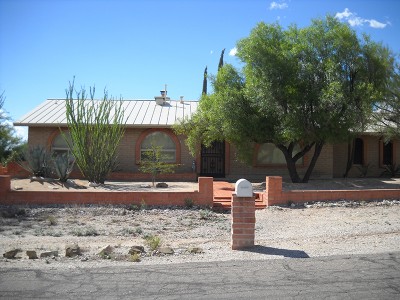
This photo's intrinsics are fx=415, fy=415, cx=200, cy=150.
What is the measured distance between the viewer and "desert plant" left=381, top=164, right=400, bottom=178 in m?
22.4

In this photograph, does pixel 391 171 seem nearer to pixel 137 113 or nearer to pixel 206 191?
pixel 206 191

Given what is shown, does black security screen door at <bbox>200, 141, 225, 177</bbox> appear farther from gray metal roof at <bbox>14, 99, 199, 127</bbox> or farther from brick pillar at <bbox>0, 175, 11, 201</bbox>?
brick pillar at <bbox>0, 175, 11, 201</bbox>

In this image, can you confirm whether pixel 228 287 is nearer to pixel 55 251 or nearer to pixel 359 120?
pixel 55 251

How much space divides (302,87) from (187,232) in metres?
8.22

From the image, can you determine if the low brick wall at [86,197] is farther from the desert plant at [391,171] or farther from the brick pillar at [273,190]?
the desert plant at [391,171]

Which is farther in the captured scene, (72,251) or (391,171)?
(391,171)

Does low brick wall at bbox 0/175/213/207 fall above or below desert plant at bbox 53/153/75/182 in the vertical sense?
below

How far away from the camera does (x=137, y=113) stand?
22.0m

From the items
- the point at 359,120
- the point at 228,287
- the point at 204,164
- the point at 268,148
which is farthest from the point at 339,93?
the point at 228,287

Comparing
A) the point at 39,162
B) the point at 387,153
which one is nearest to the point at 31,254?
the point at 39,162

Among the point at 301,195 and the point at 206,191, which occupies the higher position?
the point at 206,191

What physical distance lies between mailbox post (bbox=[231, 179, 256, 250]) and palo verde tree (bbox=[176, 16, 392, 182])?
7.79 meters

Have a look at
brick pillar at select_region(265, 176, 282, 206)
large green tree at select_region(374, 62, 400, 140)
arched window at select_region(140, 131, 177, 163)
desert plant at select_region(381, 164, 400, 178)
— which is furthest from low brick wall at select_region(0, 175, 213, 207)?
desert plant at select_region(381, 164, 400, 178)

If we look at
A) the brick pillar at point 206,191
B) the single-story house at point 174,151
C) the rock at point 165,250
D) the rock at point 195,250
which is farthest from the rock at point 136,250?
the single-story house at point 174,151
